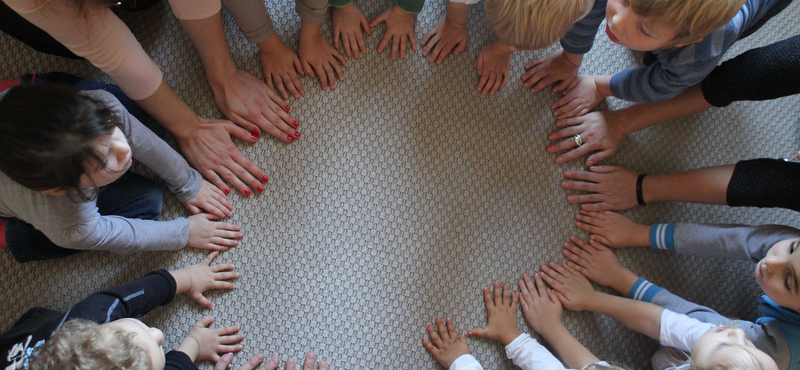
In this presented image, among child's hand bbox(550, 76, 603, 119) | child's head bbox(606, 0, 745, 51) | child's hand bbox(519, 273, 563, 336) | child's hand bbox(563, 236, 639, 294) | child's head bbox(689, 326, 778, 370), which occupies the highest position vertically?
child's head bbox(606, 0, 745, 51)

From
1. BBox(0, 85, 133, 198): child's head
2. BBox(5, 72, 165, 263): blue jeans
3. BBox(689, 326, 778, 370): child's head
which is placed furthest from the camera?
BBox(5, 72, 165, 263): blue jeans

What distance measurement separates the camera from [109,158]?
632 mm

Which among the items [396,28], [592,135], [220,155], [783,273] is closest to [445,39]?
[396,28]

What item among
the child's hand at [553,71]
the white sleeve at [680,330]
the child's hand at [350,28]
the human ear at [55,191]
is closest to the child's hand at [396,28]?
the child's hand at [350,28]

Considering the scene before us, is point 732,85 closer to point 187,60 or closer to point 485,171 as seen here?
point 485,171

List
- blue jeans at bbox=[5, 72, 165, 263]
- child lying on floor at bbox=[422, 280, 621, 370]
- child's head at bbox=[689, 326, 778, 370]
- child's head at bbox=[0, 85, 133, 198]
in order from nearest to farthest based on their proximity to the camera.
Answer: child's head at bbox=[0, 85, 133, 198] → child's head at bbox=[689, 326, 778, 370] → blue jeans at bbox=[5, 72, 165, 263] → child lying on floor at bbox=[422, 280, 621, 370]

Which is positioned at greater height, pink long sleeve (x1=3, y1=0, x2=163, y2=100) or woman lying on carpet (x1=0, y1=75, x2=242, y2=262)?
pink long sleeve (x1=3, y1=0, x2=163, y2=100)

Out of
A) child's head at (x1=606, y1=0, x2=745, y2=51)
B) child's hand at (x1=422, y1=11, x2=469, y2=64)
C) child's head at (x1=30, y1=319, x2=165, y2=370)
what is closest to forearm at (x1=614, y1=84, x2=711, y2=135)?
child's head at (x1=606, y1=0, x2=745, y2=51)

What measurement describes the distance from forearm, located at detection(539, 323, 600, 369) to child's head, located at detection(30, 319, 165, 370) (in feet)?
2.23

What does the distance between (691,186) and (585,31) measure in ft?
1.20

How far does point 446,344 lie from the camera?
0.91m

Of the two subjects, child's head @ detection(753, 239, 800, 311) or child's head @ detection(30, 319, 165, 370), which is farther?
child's head @ detection(753, 239, 800, 311)

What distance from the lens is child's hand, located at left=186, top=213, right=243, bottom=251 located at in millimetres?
878

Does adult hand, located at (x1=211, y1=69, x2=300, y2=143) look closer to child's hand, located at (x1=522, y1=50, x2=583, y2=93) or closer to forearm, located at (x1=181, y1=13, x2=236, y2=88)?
forearm, located at (x1=181, y1=13, x2=236, y2=88)
